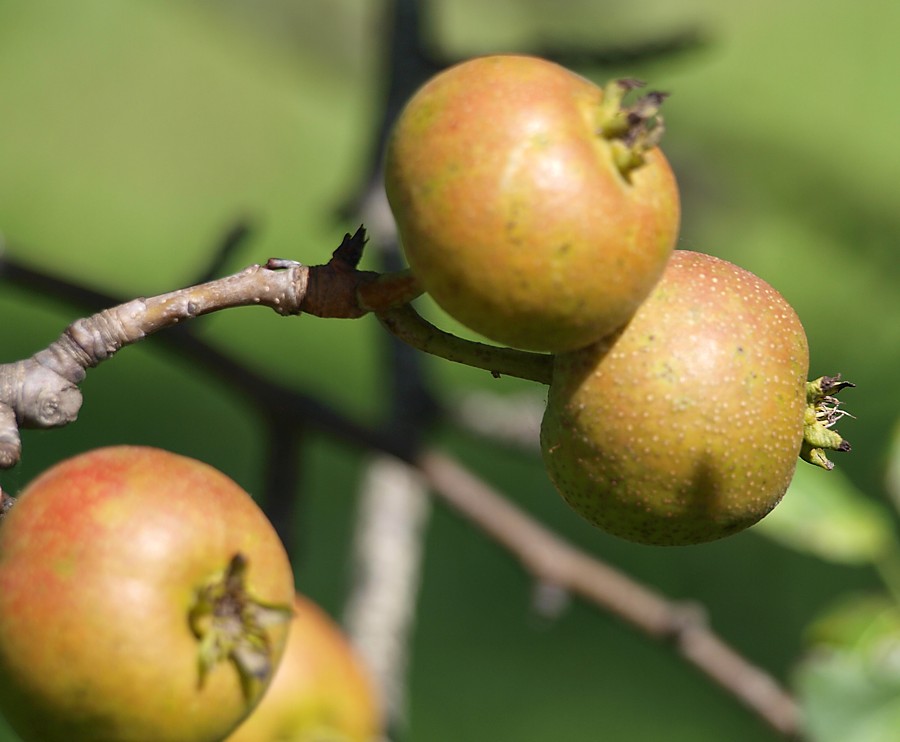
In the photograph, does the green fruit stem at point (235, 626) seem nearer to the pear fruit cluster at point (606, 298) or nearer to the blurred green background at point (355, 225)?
the pear fruit cluster at point (606, 298)

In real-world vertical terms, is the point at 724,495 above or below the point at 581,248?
below

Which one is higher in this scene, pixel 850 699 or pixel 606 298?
pixel 606 298

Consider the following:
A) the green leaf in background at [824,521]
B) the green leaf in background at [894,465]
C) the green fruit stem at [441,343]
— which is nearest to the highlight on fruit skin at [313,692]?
the green fruit stem at [441,343]

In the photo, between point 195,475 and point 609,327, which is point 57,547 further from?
point 609,327

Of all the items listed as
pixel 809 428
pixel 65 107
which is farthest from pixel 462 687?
pixel 65 107

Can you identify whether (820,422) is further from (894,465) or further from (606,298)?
(894,465)

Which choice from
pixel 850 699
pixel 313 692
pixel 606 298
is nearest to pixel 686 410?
pixel 606 298

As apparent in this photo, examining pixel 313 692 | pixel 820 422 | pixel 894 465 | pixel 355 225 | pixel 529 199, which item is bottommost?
pixel 313 692
